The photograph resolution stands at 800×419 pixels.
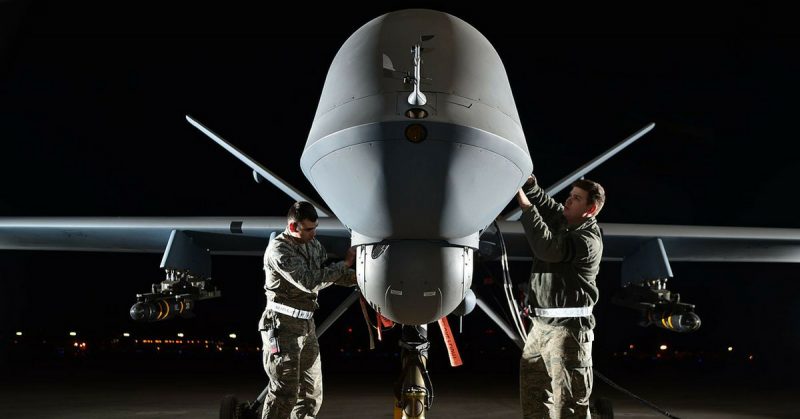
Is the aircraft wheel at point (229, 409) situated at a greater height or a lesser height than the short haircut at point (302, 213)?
lesser

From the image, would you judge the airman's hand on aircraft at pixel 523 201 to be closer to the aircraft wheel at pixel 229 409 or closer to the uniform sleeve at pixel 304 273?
the uniform sleeve at pixel 304 273

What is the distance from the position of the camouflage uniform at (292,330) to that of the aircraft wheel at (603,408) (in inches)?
97.2

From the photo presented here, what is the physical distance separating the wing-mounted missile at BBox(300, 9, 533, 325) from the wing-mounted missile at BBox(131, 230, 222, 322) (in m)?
3.50

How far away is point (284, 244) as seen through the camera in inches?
182

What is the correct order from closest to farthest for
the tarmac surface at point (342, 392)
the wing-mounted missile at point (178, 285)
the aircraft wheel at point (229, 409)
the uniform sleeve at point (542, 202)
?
the uniform sleeve at point (542, 202)
the aircraft wheel at point (229, 409)
the wing-mounted missile at point (178, 285)
the tarmac surface at point (342, 392)

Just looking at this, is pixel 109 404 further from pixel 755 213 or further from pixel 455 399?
pixel 755 213

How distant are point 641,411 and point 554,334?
4.56 m

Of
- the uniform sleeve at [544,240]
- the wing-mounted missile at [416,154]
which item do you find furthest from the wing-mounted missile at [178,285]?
the uniform sleeve at [544,240]

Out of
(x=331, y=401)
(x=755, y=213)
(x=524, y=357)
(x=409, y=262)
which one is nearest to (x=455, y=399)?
(x=331, y=401)

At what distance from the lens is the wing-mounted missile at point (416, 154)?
308 cm

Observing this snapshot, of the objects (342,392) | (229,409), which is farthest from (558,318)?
(342,392)

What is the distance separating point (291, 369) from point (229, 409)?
3.90 feet

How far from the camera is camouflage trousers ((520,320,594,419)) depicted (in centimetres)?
369

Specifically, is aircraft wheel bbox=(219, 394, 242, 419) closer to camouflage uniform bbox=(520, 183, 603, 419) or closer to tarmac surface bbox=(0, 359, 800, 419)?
tarmac surface bbox=(0, 359, 800, 419)
